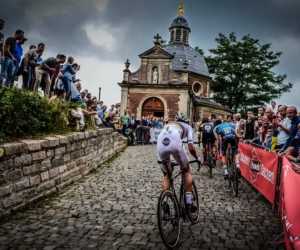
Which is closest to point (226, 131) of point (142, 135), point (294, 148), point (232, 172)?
point (232, 172)

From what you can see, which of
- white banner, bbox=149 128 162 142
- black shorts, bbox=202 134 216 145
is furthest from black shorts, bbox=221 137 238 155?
white banner, bbox=149 128 162 142

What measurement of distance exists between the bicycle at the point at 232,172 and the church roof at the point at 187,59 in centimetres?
3633

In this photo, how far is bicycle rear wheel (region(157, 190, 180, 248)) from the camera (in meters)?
4.13

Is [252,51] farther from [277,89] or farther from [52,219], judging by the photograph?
[52,219]

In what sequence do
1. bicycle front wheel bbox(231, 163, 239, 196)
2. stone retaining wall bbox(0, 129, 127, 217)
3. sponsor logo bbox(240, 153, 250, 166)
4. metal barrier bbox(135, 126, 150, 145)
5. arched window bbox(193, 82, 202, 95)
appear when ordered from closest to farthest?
stone retaining wall bbox(0, 129, 127, 217) → bicycle front wheel bbox(231, 163, 239, 196) → sponsor logo bbox(240, 153, 250, 166) → metal barrier bbox(135, 126, 150, 145) → arched window bbox(193, 82, 202, 95)

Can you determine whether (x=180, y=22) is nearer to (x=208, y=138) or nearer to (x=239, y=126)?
(x=239, y=126)

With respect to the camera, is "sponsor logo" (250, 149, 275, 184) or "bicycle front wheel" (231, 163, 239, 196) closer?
"sponsor logo" (250, 149, 275, 184)

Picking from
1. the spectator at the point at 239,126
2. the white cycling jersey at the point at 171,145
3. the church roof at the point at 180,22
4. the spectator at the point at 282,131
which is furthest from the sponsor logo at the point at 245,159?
the church roof at the point at 180,22

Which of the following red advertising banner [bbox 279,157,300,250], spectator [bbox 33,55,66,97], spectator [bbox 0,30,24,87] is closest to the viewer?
red advertising banner [bbox 279,157,300,250]

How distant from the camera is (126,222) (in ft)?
17.1

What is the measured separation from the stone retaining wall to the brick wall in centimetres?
2433

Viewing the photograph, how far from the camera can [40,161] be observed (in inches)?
249

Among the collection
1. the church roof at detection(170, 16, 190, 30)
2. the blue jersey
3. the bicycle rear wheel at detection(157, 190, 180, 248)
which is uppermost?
the church roof at detection(170, 16, 190, 30)

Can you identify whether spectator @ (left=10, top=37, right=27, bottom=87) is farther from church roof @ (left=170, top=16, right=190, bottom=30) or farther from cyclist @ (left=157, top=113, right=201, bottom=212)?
church roof @ (left=170, top=16, right=190, bottom=30)
